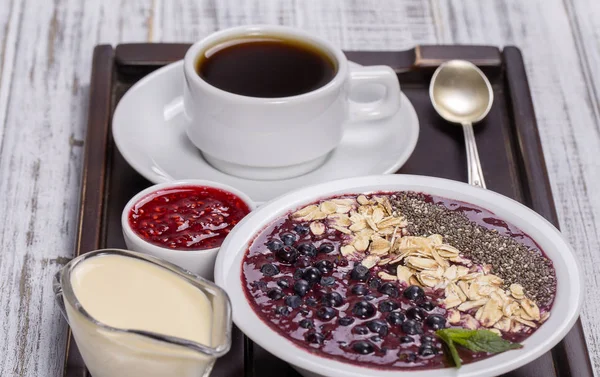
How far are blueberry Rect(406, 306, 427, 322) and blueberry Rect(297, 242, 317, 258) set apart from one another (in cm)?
21

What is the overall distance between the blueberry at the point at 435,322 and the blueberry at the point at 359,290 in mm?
115

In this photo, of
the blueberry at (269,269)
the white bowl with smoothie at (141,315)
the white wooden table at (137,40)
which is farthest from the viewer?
the white wooden table at (137,40)

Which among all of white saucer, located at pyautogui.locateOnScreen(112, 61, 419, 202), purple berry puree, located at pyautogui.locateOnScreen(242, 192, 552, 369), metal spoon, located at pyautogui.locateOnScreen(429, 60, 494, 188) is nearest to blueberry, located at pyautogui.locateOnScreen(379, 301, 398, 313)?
purple berry puree, located at pyautogui.locateOnScreen(242, 192, 552, 369)

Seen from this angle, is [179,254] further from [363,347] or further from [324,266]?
[363,347]

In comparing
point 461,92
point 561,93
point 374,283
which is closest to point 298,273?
point 374,283

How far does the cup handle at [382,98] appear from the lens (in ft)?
6.77

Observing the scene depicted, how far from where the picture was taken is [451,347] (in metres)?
1.37

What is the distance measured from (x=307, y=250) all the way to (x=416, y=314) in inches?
9.2

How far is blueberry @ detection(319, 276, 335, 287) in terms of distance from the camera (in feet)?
4.94

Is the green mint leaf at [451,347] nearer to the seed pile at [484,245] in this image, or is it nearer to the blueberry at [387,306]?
the blueberry at [387,306]

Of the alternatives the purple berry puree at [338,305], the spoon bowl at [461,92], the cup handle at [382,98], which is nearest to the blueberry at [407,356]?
the purple berry puree at [338,305]

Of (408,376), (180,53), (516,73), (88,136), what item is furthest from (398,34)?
(408,376)

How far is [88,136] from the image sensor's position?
2084 mm

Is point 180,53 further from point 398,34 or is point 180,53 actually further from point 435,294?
point 435,294
